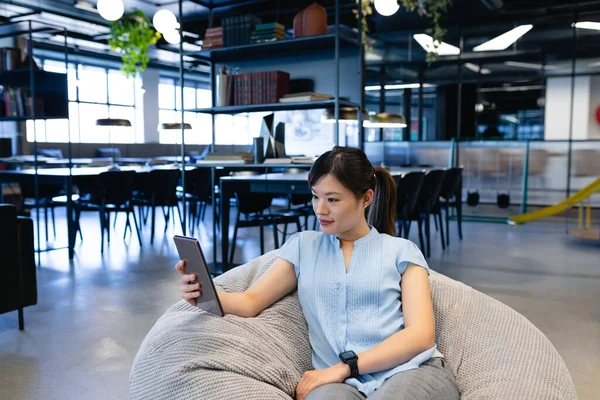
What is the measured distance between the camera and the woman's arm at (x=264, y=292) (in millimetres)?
1663

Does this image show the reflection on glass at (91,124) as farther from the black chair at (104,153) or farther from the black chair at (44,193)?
the black chair at (44,193)

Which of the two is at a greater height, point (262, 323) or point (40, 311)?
point (262, 323)

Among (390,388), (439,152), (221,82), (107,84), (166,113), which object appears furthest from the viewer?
(166,113)

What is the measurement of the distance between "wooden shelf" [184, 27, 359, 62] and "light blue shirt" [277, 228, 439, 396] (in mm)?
2736

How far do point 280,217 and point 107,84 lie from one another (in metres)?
10.8

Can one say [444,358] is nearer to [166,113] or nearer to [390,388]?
[390,388]

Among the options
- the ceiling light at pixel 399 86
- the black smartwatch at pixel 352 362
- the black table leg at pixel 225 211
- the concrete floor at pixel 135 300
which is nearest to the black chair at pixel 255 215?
the black table leg at pixel 225 211

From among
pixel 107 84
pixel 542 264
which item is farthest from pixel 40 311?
pixel 107 84

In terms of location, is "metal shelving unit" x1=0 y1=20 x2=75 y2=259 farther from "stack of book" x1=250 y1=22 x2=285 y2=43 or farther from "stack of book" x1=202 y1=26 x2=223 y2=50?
"stack of book" x1=250 y1=22 x2=285 y2=43

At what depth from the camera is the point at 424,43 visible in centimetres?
1016

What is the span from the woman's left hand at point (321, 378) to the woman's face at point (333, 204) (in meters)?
0.38

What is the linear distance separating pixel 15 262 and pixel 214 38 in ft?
8.23

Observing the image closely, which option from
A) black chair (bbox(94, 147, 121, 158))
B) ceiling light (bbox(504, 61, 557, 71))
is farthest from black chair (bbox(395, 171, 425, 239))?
black chair (bbox(94, 147, 121, 158))

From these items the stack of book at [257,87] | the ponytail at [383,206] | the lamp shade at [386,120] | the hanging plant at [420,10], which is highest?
the hanging plant at [420,10]
